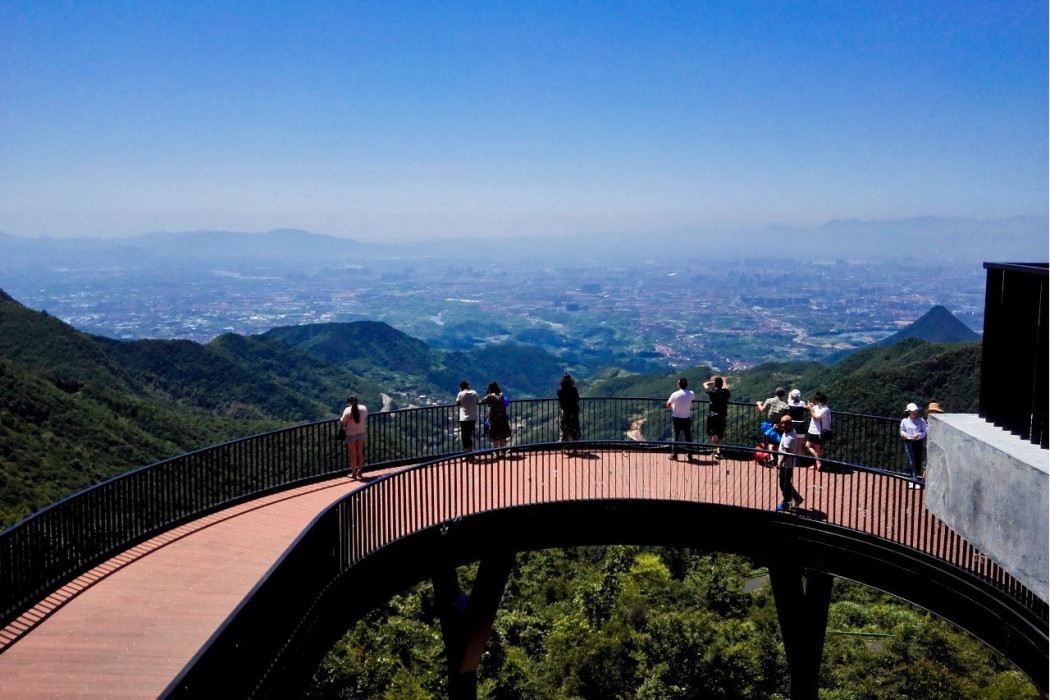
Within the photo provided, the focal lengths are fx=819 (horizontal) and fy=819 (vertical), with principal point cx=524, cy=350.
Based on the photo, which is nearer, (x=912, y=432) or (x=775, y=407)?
(x=912, y=432)

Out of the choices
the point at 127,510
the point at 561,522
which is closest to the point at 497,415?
the point at 561,522

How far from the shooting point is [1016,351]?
712 centimetres

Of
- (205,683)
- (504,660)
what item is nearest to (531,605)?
(504,660)

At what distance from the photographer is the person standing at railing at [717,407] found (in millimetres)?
15078

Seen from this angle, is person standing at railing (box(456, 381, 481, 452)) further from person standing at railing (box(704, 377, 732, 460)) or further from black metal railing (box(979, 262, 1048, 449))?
black metal railing (box(979, 262, 1048, 449))

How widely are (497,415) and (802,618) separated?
6321 mm

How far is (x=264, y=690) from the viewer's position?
762cm

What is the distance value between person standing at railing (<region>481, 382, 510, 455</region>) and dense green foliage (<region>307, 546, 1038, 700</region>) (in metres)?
12.5

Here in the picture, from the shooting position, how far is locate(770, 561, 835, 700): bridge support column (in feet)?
42.4

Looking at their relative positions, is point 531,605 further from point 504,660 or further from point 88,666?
point 88,666

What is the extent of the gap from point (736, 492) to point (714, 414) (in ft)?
7.08

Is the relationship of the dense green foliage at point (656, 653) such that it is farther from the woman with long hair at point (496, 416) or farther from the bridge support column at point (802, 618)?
the bridge support column at point (802, 618)

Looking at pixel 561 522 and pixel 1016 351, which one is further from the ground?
pixel 1016 351

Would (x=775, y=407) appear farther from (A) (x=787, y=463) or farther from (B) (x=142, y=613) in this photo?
(B) (x=142, y=613)
